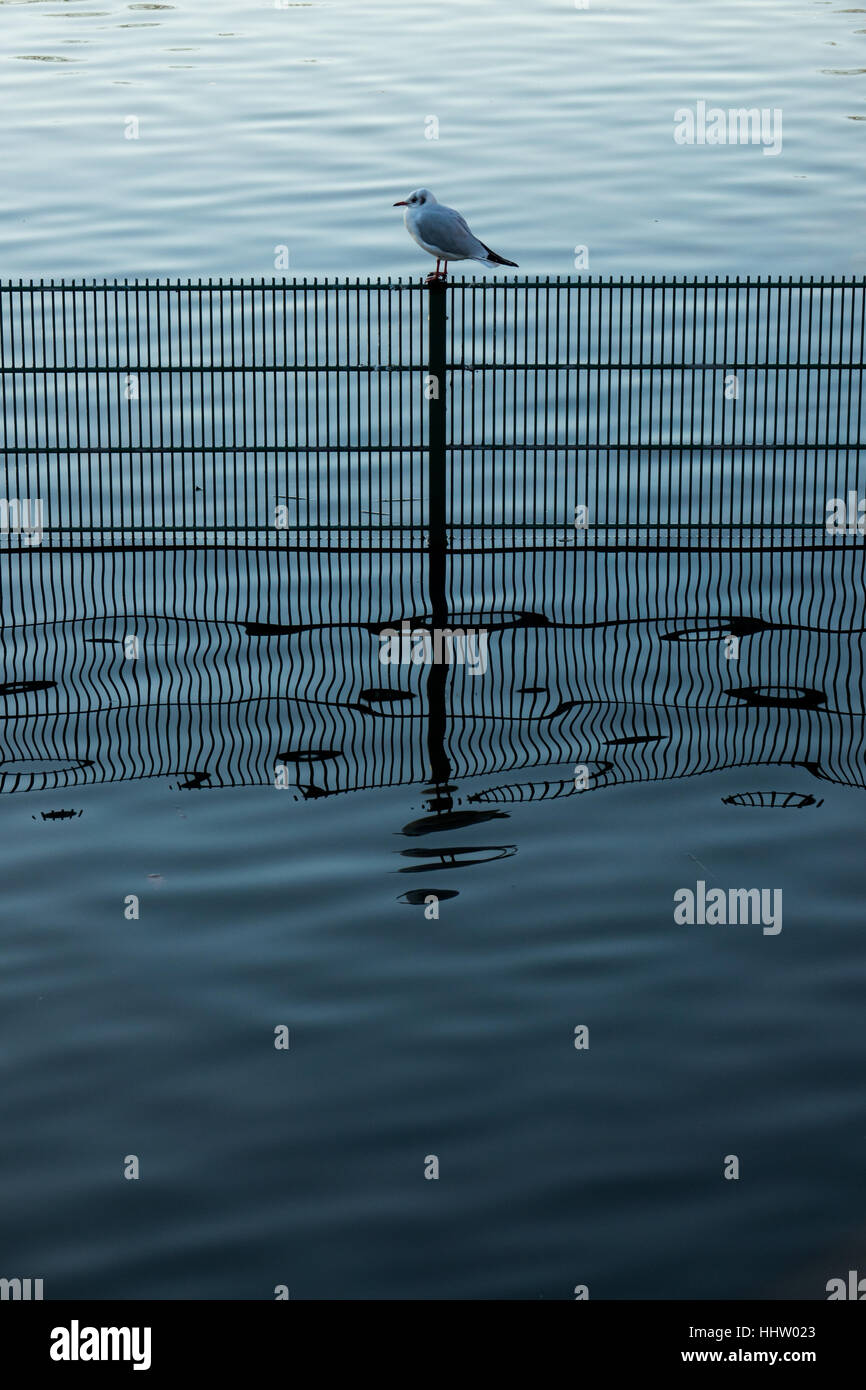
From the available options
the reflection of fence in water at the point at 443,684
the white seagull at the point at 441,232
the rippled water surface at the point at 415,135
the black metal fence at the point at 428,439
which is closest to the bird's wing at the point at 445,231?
the white seagull at the point at 441,232

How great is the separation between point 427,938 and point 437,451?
20.5 ft

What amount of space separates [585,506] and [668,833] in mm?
6538

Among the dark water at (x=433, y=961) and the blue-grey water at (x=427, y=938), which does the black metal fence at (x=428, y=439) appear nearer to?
the blue-grey water at (x=427, y=938)

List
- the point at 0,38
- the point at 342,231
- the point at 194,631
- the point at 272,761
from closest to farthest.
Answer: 1. the point at 272,761
2. the point at 194,631
3. the point at 342,231
4. the point at 0,38

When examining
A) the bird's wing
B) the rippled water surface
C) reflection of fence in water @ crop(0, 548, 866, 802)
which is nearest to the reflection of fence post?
reflection of fence in water @ crop(0, 548, 866, 802)

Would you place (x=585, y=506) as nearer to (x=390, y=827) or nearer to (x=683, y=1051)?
(x=390, y=827)

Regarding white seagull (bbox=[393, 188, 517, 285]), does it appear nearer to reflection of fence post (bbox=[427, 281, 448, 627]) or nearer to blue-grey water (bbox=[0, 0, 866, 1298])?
reflection of fence post (bbox=[427, 281, 448, 627])

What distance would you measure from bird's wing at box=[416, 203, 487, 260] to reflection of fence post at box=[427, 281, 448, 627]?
0.39m

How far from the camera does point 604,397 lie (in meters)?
25.3

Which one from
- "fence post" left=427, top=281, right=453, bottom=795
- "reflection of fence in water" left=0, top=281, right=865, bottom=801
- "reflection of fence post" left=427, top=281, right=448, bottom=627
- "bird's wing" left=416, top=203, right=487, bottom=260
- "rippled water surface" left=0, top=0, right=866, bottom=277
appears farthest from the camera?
"rippled water surface" left=0, top=0, right=866, bottom=277

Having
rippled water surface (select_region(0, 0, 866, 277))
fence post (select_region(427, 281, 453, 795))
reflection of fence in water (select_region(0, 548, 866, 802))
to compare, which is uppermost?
rippled water surface (select_region(0, 0, 866, 277))

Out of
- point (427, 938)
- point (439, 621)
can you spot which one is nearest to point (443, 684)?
point (439, 621)

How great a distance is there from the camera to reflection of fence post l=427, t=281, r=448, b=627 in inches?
674

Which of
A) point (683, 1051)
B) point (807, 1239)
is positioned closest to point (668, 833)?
point (683, 1051)
